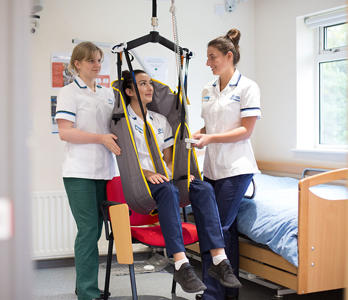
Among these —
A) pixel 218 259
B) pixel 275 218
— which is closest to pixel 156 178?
pixel 218 259

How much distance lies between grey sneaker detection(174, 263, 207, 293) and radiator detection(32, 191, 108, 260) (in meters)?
1.63

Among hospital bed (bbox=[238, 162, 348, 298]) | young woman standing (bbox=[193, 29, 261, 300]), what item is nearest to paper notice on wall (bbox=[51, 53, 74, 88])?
young woman standing (bbox=[193, 29, 261, 300])

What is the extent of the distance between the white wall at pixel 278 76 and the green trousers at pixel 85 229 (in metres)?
1.93

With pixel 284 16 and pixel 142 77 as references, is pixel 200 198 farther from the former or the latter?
pixel 284 16

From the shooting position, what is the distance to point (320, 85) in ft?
12.4

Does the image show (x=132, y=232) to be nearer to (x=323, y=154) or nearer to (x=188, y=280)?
(x=188, y=280)

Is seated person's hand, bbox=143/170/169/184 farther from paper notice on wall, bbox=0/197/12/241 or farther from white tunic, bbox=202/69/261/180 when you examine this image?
paper notice on wall, bbox=0/197/12/241

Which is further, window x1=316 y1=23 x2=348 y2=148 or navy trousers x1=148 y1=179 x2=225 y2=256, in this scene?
window x1=316 y1=23 x2=348 y2=148

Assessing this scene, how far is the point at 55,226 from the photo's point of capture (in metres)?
3.45

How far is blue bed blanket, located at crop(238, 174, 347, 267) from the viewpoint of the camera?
7.33 feet

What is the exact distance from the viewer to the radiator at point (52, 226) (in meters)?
3.42

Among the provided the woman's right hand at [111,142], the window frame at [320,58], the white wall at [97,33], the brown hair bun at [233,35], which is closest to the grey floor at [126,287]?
the white wall at [97,33]

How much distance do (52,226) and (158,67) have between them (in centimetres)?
159

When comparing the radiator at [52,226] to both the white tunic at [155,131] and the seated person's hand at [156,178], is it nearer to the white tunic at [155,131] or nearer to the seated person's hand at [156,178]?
the white tunic at [155,131]
